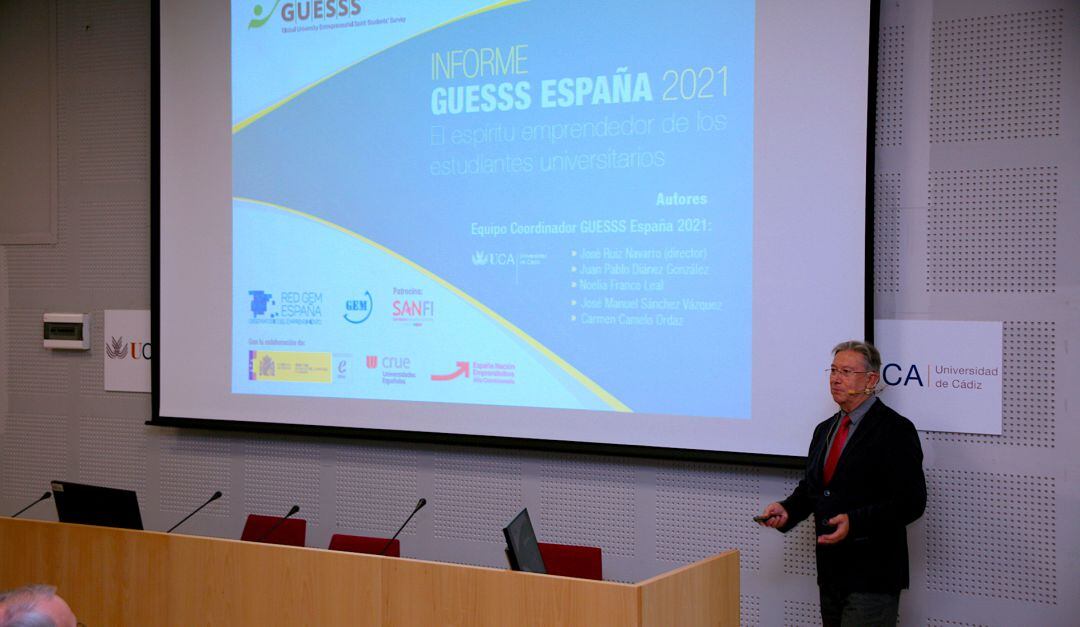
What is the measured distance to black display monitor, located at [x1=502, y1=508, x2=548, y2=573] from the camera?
2.86m

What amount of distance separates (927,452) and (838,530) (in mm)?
877

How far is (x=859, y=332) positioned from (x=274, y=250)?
2.93 metres

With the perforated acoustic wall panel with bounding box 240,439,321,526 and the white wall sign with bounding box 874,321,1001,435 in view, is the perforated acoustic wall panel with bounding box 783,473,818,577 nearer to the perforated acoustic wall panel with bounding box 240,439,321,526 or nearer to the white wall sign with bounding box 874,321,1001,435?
the white wall sign with bounding box 874,321,1001,435

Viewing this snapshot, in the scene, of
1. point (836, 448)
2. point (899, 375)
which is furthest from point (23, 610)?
point (899, 375)

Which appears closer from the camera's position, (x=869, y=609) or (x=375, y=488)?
(x=869, y=609)

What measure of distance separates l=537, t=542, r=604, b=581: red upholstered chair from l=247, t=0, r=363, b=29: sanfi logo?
282cm

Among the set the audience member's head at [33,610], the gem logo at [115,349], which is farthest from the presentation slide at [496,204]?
the audience member's head at [33,610]

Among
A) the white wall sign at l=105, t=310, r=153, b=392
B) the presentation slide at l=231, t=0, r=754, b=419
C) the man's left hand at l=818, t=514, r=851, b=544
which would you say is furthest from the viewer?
the white wall sign at l=105, t=310, r=153, b=392

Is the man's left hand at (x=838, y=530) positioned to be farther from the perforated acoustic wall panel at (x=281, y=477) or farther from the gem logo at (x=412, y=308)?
the perforated acoustic wall panel at (x=281, y=477)

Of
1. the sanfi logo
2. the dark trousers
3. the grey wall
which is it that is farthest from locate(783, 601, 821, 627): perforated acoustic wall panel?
the sanfi logo

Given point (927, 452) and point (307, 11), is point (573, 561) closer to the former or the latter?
point (927, 452)

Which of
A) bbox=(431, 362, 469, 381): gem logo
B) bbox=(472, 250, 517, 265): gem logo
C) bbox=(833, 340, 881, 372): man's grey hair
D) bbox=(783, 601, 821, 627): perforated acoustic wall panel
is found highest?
bbox=(472, 250, 517, 265): gem logo

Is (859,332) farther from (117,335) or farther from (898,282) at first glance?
(117,335)

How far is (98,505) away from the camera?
11.9ft
